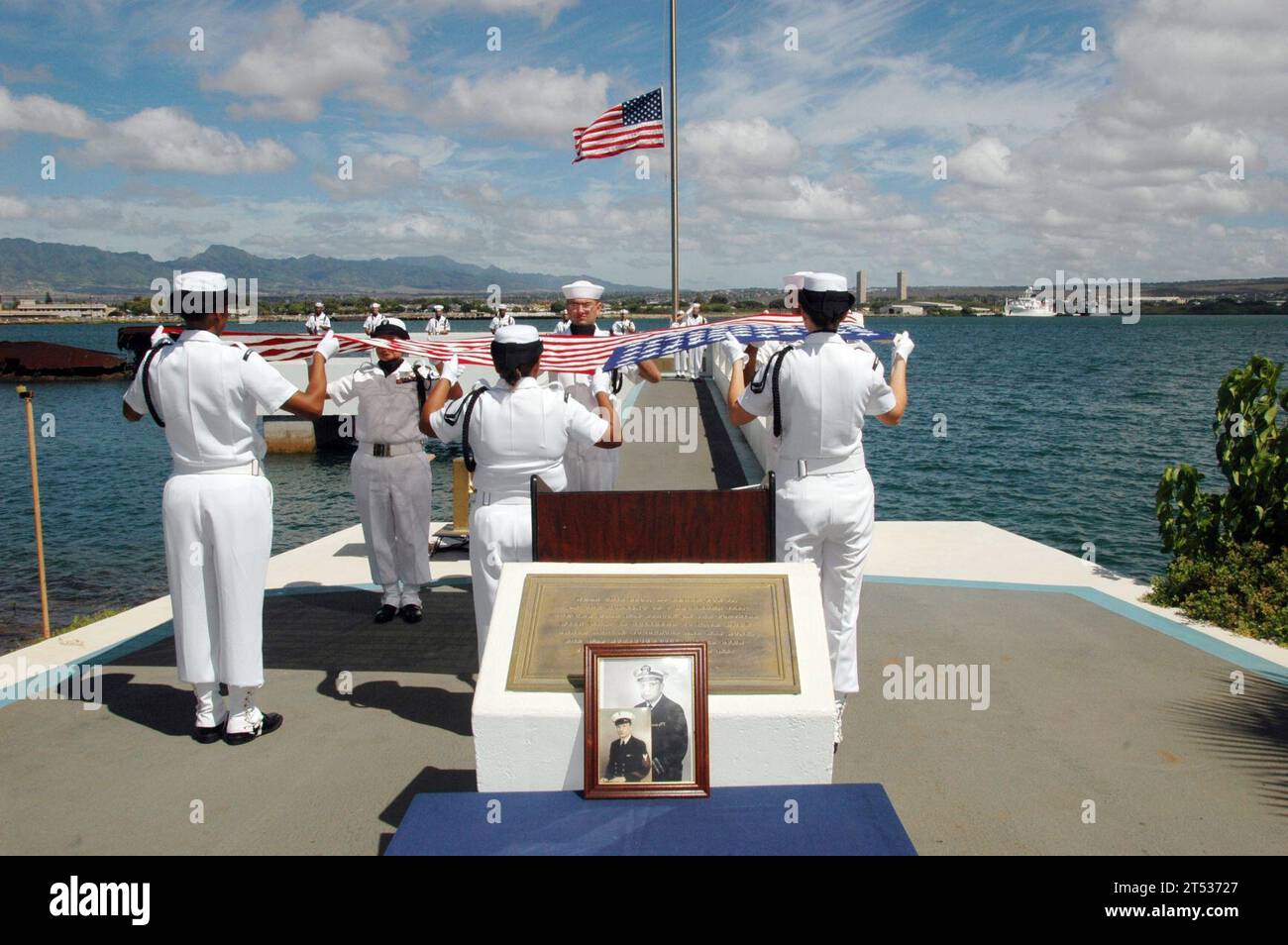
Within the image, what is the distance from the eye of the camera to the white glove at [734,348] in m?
4.61

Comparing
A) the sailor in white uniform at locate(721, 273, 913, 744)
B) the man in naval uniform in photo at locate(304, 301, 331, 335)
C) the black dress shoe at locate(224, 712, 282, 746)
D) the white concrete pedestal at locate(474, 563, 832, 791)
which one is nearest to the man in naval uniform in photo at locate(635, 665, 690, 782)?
the white concrete pedestal at locate(474, 563, 832, 791)

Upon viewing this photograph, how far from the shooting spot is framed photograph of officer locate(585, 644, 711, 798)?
3.29 m

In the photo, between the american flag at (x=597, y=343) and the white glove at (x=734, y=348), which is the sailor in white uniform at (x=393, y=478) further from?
the white glove at (x=734, y=348)

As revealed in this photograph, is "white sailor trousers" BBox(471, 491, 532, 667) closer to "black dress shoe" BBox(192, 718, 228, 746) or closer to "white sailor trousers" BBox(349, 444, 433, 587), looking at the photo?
"black dress shoe" BBox(192, 718, 228, 746)

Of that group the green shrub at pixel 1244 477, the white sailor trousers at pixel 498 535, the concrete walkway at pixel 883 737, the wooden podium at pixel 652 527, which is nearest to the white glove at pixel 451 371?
the white sailor trousers at pixel 498 535

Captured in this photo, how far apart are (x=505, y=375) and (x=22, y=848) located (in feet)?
8.80

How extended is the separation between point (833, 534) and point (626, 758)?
1.62 meters

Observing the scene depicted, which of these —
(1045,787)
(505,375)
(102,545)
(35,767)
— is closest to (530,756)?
(505,375)

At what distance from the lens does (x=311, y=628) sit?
6.66 m

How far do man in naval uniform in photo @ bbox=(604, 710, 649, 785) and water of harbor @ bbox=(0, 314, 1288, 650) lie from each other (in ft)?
3.69

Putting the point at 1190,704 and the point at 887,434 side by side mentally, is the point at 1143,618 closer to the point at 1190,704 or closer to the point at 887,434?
the point at 1190,704

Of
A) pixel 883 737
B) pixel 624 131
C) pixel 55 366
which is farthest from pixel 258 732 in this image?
pixel 55 366

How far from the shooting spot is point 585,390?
6898mm

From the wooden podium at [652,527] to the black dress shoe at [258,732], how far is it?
5.82 ft
